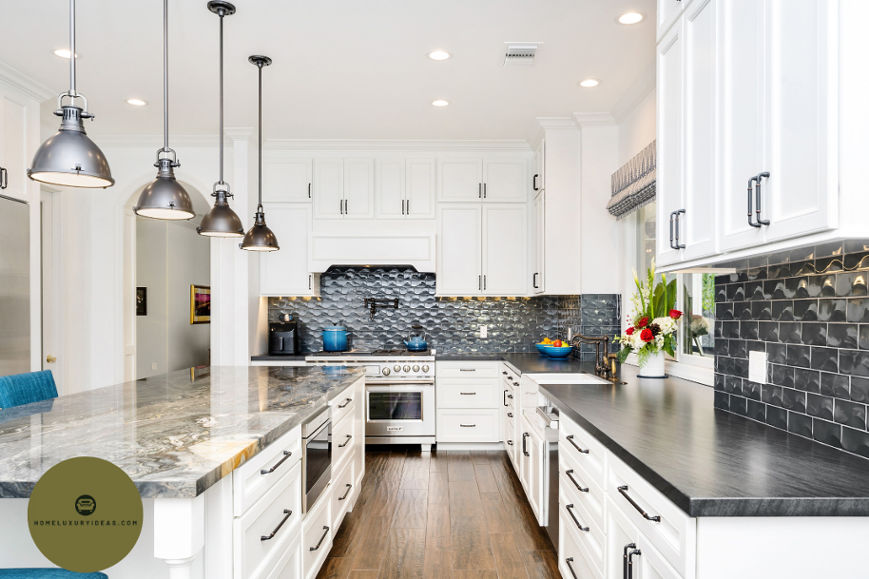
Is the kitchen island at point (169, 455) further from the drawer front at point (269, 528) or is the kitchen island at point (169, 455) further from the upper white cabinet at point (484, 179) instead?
the upper white cabinet at point (484, 179)

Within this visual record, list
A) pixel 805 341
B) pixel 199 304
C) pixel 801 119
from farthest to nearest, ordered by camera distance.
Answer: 1. pixel 199 304
2. pixel 805 341
3. pixel 801 119

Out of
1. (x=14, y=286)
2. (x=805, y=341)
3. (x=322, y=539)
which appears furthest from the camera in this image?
(x=14, y=286)

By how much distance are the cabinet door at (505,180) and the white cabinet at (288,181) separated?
5.44ft

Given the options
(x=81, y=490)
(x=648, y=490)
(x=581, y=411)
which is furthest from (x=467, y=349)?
(x=81, y=490)

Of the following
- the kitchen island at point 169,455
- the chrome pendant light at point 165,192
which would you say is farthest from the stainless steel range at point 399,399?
the chrome pendant light at point 165,192

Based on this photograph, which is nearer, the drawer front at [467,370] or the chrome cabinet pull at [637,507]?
the chrome cabinet pull at [637,507]

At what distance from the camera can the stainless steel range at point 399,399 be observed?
4965mm

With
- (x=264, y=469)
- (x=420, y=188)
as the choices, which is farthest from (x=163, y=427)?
(x=420, y=188)

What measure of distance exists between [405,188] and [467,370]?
1784mm

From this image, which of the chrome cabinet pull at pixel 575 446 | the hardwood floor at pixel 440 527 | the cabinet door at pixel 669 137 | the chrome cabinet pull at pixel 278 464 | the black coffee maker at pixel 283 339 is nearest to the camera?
the chrome cabinet pull at pixel 278 464

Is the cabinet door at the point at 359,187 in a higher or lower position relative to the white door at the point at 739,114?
higher

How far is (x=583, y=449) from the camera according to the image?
2.16 meters

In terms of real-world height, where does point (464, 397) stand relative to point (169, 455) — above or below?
below

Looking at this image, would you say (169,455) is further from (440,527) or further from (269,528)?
(440,527)
